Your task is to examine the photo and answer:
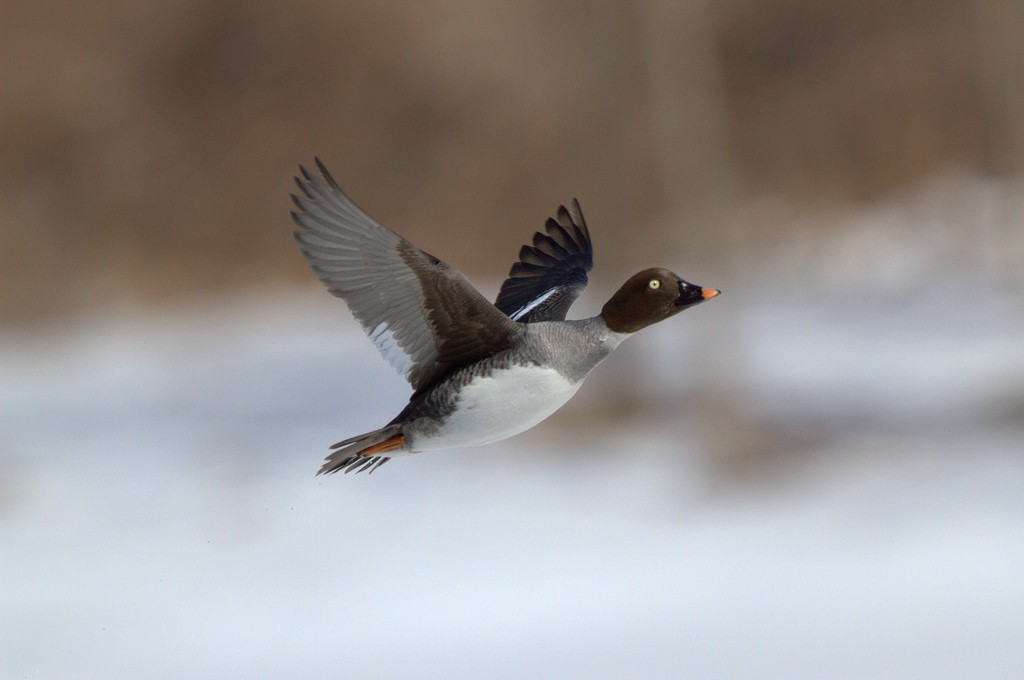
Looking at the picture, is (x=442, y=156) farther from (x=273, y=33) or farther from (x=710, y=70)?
(x=710, y=70)

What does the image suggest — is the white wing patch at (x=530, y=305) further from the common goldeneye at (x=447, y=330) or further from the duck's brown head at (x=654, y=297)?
the duck's brown head at (x=654, y=297)

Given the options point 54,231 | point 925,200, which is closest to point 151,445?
point 54,231

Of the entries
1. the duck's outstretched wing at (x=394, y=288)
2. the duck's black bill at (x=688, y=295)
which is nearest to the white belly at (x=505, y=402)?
the duck's outstretched wing at (x=394, y=288)

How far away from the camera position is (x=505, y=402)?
2.83 m

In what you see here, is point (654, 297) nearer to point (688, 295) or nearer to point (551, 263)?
point (688, 295)

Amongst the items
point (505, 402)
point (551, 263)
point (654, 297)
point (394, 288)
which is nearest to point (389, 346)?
point (394, 288)

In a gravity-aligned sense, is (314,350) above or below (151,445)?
above

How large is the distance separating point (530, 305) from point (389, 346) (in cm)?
73

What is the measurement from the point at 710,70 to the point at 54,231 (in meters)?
8.31

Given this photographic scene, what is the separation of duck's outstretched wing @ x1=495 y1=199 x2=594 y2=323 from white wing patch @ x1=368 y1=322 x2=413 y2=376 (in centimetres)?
70

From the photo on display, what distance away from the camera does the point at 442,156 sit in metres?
16.8

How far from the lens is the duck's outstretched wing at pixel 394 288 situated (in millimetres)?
2822

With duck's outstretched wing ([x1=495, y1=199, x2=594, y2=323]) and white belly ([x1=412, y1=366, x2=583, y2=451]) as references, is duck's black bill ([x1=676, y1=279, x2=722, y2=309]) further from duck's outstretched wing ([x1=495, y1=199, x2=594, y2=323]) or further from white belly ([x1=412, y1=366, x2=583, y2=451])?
duck's outstretched wing ([x1=495, y1=199, x2=594, y2=323])

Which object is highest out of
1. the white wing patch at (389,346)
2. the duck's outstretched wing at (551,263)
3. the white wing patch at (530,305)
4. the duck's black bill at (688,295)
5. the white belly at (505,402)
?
the duck's outstretched wing at (551,263)
